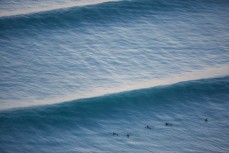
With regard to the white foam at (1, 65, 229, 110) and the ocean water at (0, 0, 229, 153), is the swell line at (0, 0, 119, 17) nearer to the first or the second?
the ocean water at (0, 0, 229, 153)

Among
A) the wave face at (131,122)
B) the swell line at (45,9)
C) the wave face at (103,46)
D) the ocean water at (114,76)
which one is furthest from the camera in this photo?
the swell line at (45,9)

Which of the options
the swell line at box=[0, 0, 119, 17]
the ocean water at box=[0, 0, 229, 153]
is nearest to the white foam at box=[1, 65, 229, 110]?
the ocean water at box=[0, 0, 229, 153]

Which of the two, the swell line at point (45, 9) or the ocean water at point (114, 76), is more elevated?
the swell line at point (45, 9)

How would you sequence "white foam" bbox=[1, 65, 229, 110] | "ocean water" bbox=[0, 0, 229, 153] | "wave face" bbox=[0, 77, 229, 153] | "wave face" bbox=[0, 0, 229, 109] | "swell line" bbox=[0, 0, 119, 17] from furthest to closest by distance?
"swell line" bbox=[0, 0, 119, 17]
"wave face" bbox=[0, 0, 229, 109]
"white foam" bbox=[1, 65, 229, 110]
"ocean water" bbox=[0, 0, 229, 153]
"wave face" bbox=[0, 77, 229, 153]

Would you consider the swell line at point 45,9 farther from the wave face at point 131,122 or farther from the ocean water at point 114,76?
the wave face at point 131,122

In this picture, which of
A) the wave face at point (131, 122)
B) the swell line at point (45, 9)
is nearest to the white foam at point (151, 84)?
the wave face at point (131, 122)
